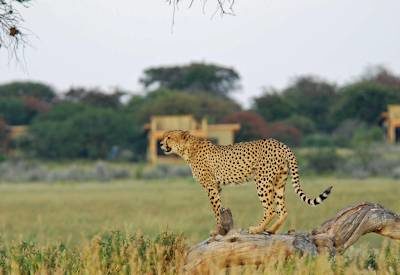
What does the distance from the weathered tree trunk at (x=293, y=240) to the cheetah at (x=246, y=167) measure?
14cm

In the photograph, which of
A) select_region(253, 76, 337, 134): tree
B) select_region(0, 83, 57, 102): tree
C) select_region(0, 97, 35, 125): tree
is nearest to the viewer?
select_region(0, 97, 35, 125): tree

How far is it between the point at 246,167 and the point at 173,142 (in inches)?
28.8

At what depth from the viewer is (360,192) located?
2955cm

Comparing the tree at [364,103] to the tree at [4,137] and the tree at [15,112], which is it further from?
the tree at [4,137]

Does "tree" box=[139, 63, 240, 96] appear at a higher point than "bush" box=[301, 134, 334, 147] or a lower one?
higher

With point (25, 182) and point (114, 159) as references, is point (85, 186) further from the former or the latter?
point (114, 159)

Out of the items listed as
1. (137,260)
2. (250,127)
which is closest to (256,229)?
(137,260)

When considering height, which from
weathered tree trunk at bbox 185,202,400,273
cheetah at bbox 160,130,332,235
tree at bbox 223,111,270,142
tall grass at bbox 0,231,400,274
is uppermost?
tree at bbox 223,111,270,142

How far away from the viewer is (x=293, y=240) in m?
8.57

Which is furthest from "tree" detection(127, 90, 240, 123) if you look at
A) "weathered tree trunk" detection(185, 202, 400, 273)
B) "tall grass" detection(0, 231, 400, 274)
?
"weathered tree trunk" detection(185, 202, 400, 273)

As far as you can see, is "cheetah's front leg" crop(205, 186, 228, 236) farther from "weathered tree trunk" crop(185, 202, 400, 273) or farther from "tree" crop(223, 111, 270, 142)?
"tree" crop(223, 111, 270, 142)

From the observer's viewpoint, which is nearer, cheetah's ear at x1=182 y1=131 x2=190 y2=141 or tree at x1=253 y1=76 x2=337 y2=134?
cheetah's ear at x1=182 y1=131 x2=190 y2=141

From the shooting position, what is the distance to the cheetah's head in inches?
358

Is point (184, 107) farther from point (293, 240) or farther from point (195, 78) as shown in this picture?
point (293, 240)
